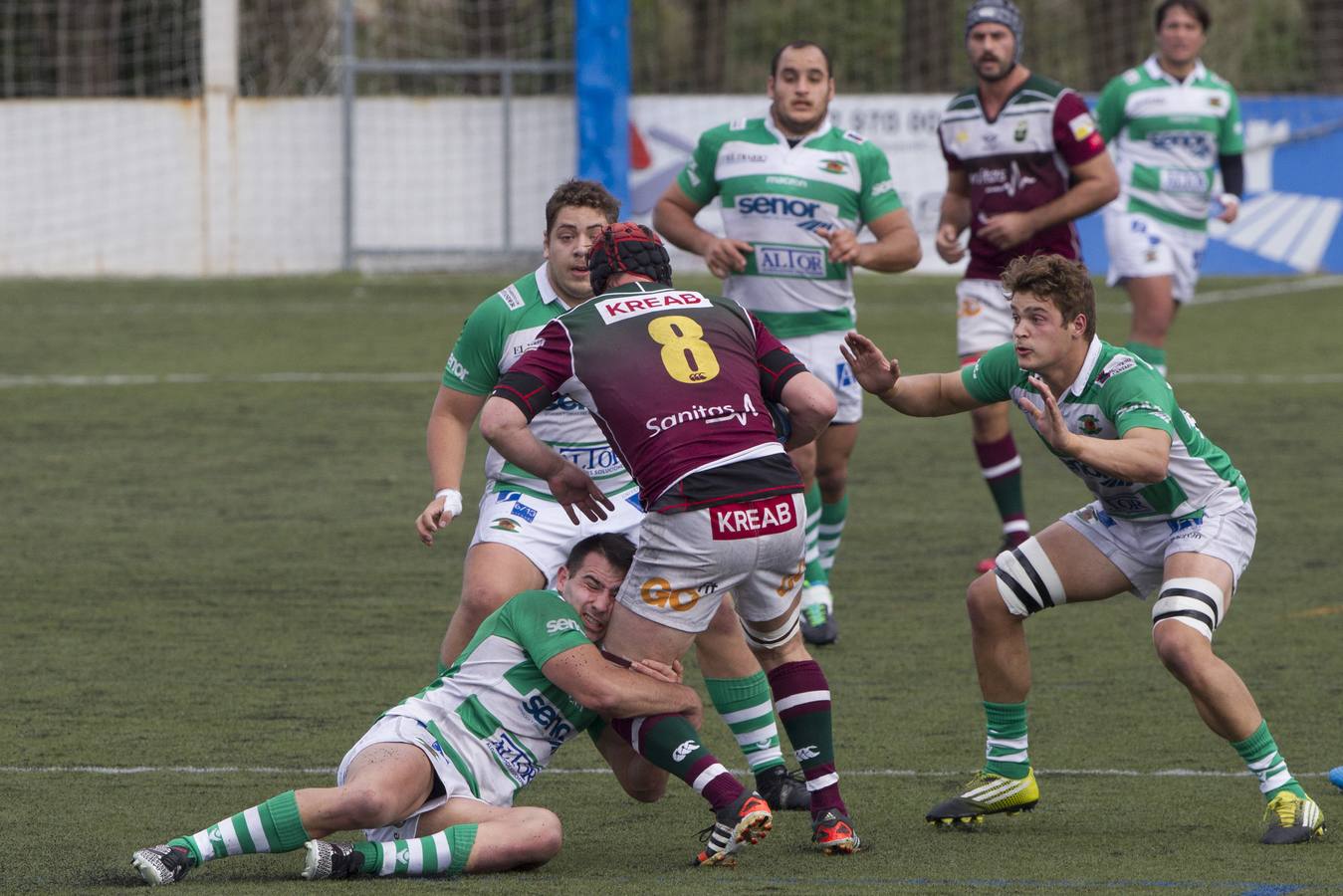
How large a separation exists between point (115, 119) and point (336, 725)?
56.3ft

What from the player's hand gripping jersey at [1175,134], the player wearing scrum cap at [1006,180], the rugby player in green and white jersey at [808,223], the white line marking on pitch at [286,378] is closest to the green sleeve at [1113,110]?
the player's hand gripping jersey at [1175,134]

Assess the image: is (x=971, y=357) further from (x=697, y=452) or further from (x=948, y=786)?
(x=697, y=452)

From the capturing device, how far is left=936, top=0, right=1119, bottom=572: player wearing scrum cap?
9000 mm

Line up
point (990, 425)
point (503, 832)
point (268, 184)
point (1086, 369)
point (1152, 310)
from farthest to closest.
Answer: point (268, 184) → point (1152, 310) → point (990, 425) → point (1086, 369) → point (503, 832)

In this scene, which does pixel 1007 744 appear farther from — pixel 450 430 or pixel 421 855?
pixel 450 430

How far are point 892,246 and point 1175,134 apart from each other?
4187 mm

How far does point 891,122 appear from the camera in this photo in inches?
849

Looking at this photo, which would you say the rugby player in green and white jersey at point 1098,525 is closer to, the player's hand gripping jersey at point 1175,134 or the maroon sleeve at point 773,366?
the maroon sleeve at point 773,366

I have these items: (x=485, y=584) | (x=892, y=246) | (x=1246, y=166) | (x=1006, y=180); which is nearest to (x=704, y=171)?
(x=892, y=246)

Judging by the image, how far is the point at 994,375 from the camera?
212 inches

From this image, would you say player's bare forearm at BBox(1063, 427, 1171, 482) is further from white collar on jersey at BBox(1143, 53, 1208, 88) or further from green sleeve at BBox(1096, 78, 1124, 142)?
white collar on jersey at BBox(1143, 53, 1208, 88)

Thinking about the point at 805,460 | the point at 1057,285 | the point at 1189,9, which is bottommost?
the point at 805,460

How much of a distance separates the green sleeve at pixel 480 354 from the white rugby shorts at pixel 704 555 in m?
1.31

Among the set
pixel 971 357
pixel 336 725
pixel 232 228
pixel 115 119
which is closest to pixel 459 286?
pixel 232 228
